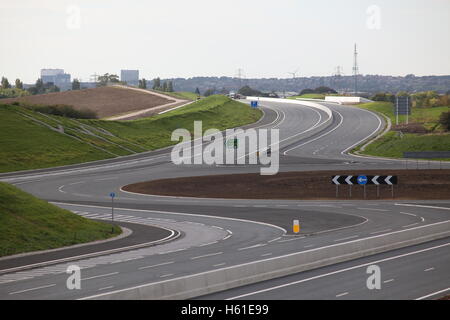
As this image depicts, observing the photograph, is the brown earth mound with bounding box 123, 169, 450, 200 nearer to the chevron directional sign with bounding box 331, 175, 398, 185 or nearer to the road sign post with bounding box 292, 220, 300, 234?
the chevron directional sign with bounding box 331, 175, 398, 185

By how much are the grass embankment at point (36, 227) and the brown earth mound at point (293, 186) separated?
2162cm

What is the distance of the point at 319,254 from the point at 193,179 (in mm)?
44100

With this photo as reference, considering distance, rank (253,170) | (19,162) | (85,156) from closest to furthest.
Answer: (253,170)
(19,162)
(85,156)

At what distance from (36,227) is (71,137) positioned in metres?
65.2

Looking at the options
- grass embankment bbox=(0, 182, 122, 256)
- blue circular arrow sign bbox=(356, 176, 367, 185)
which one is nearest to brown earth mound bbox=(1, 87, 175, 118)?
blue circular arrow sign bbox=(356, 176, 367, 185)

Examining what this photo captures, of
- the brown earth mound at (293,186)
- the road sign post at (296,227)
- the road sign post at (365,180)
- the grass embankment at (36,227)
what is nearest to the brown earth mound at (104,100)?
the brown earth mound at (293,186)

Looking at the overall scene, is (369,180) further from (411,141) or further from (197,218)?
(411,141)

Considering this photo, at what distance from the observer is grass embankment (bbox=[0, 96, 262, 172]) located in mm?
95438

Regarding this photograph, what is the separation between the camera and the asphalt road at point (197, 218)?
1264 inches

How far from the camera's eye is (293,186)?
69.6m

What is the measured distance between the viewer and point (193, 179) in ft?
253

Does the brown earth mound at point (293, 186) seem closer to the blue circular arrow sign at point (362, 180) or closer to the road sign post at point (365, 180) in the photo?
the road sign post at point (365, 180)

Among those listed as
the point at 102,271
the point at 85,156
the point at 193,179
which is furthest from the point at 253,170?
the point at 102,271
